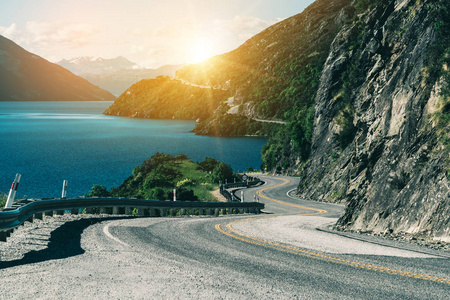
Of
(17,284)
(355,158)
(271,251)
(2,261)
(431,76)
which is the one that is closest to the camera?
(17,284)

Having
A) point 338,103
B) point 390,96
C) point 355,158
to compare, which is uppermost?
point 338,103

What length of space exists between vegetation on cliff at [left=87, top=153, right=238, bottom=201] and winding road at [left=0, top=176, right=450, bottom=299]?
34.2 meters

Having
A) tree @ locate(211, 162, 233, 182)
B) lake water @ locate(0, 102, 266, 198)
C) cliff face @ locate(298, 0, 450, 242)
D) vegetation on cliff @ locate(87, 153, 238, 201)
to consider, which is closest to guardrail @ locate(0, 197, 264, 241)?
cliff face @ locate(298, 0, 450, 242)

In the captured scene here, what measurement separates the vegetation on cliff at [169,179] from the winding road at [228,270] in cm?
3421

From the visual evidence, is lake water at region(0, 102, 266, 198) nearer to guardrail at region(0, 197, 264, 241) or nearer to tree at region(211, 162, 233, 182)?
tree at region(211, 162, 233, 182)

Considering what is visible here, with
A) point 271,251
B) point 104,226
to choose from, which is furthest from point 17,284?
point 104,226

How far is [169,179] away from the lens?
64.0 meters

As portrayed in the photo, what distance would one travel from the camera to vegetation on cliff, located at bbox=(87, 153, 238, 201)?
50.5m

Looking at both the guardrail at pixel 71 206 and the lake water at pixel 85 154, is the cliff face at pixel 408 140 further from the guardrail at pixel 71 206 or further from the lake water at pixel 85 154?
the lake water at pixel 85 154

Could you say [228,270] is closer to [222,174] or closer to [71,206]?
[71,206]

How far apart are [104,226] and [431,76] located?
49.6 ft

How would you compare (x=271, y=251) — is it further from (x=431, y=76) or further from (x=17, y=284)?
(x=431, y=76)

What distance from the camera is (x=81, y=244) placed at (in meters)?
10.3

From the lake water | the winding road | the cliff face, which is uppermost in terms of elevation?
the cliff face
